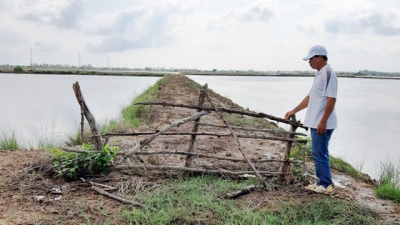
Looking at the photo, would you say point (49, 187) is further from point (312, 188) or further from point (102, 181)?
point (312, 188)

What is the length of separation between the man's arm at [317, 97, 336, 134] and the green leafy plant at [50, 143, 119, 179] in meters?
2.31

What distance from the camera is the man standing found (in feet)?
11.8

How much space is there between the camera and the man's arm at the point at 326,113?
140 inches

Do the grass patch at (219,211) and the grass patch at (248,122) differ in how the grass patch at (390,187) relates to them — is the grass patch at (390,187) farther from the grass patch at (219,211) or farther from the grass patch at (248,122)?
the grass patch at (248,122)

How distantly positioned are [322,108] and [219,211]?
56.8 inches

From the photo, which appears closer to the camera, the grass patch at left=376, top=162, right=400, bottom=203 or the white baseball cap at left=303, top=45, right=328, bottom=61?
the white baseball cap at left=303, top=45, right=328, bottom=61

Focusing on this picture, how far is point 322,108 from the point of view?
12.0 feet

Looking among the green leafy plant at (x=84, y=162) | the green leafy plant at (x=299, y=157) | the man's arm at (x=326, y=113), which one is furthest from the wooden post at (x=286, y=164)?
the green leafy plant at (x=84, y=162)

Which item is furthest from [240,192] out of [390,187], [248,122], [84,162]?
[248,122]

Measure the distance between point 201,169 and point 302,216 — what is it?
1.35 meters

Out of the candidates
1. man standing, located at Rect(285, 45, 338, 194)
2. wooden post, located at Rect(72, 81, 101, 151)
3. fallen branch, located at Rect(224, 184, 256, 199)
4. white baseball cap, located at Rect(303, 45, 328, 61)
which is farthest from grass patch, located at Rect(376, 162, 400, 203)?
wooden post, located at Rect(72, 81, 101, 151)

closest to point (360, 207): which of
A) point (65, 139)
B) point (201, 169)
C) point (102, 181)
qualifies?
point (201, 169)

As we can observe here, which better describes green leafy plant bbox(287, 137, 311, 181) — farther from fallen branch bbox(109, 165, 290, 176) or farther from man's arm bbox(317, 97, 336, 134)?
man's arm bbox(317, 97, 336, 134)

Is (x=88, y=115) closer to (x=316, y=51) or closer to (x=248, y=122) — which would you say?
(x=316, y=51)
